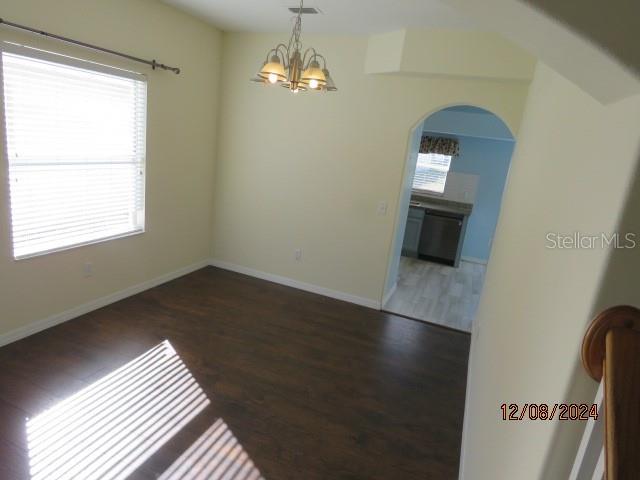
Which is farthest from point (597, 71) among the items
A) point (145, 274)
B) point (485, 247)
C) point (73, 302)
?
point (485, 247)

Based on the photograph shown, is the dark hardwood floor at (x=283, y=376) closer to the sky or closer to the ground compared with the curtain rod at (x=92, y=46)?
closer to the ground

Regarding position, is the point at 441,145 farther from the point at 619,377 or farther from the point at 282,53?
the point at 619,377

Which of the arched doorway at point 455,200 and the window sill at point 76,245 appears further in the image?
the arched doorway at point 455,200

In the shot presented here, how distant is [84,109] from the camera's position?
121 inches

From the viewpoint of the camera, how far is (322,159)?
13.7 ft

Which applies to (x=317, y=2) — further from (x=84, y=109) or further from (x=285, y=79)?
(x=84, y=109)

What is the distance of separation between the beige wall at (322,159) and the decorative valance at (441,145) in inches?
124

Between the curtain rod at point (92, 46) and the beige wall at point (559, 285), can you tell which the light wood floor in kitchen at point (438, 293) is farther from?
the curtain rod at point (92, 46)

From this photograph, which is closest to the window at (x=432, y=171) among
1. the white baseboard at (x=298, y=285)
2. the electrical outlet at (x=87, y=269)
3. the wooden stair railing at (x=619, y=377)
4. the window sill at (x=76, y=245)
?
the white baseboard at (x=298, y=285)

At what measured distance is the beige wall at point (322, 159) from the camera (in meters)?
3.77

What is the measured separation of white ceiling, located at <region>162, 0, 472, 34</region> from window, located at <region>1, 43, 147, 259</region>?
980 millimetres

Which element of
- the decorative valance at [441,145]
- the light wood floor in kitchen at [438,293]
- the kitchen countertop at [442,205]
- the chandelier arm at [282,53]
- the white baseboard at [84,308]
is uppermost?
the chandelier arm at [282,53]
